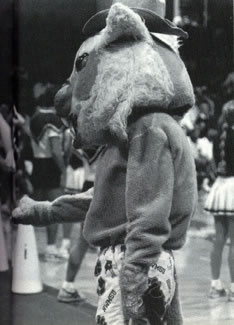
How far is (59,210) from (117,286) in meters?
0.36

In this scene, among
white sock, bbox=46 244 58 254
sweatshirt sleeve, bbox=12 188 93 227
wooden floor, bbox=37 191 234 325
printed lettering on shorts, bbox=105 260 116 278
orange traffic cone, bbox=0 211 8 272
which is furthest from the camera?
orange traffic cone, bbox=0 211 8 272

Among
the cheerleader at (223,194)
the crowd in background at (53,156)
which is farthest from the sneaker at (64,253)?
the cheerleader at (223,194)

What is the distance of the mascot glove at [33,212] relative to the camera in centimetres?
182

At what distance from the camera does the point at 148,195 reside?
152cm

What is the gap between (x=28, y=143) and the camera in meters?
2.16

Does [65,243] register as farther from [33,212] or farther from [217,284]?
[217,284]

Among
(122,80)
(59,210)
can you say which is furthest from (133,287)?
(122,80)

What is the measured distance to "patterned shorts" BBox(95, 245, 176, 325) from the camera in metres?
1.56

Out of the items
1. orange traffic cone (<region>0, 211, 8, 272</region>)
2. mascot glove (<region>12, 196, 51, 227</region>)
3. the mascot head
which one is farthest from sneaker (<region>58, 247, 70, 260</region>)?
the mascot head

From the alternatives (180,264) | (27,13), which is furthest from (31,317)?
(27,13)

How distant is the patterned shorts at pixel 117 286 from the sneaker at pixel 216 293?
56 cm

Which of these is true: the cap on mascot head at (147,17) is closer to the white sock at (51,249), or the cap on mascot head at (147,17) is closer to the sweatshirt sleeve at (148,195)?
the sweatshirt sleeve at (148,195)

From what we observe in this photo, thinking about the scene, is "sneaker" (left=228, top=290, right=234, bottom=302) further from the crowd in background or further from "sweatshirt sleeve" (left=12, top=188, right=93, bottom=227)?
"sweatshirt sleeve" (left=12, top=188, right=93, bottom=227)

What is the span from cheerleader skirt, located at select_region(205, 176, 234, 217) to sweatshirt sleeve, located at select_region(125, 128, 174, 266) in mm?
612
